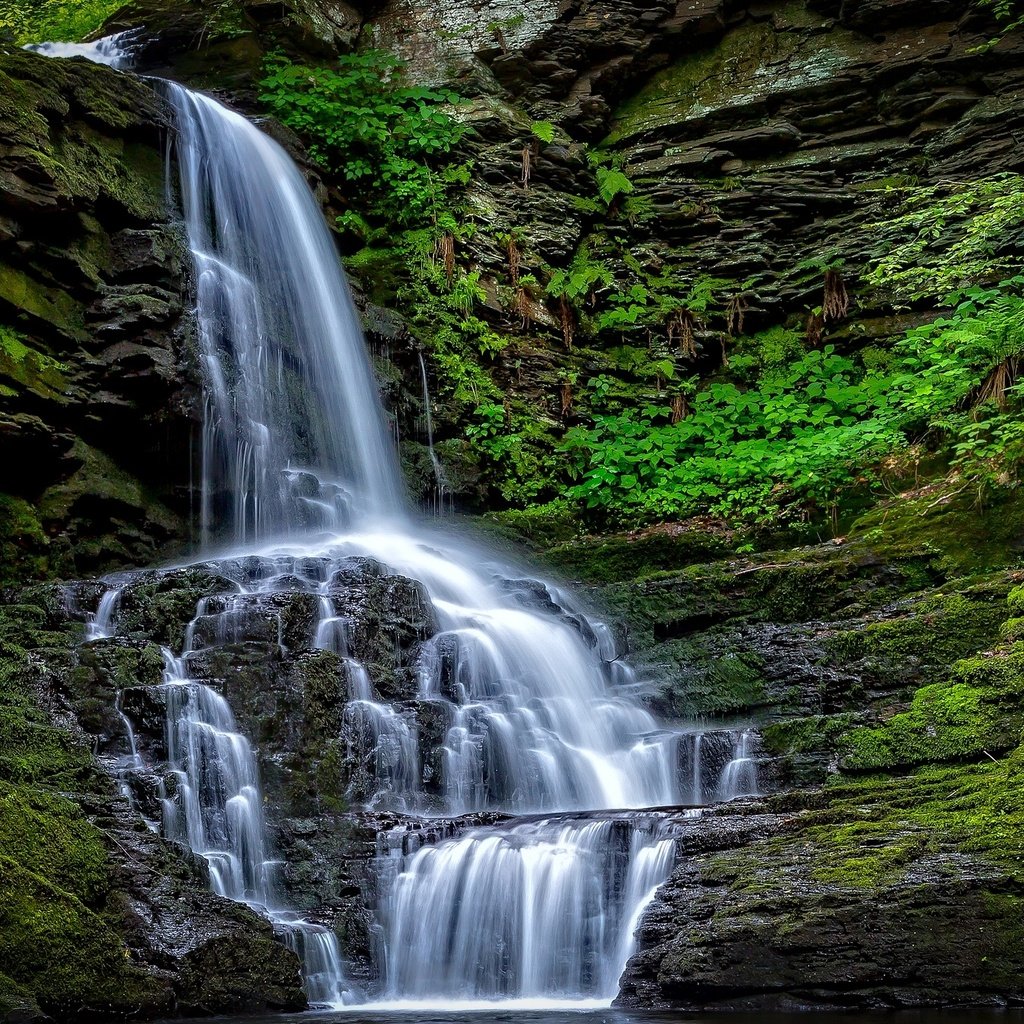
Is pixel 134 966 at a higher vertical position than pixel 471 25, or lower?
lower

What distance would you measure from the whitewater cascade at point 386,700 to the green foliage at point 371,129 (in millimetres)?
1444

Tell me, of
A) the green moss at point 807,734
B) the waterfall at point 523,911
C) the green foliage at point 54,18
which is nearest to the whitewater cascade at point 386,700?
the waterfall at point 523,911

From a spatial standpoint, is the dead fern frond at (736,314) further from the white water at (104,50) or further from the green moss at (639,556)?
the white water at (104,50)

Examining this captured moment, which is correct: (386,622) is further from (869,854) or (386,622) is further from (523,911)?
(869,854)

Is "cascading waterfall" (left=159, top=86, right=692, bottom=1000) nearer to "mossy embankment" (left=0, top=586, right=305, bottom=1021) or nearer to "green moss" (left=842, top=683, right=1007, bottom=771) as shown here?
"mossy embankment" (left=0, top=586, right=305, bottom=1021)

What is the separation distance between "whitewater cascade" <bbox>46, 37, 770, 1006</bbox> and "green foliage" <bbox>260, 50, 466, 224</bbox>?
144cm

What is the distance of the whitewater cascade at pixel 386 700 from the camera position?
21.3ft

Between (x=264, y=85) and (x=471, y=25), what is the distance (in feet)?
15.1

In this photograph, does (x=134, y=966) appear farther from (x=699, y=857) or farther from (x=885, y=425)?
(x=885, y=425)

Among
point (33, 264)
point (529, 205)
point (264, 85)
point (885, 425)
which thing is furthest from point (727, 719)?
point (264, 85)

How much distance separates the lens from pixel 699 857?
6344mm

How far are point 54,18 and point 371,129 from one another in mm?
8254

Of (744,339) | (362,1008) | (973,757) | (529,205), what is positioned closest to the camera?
(362,1008)

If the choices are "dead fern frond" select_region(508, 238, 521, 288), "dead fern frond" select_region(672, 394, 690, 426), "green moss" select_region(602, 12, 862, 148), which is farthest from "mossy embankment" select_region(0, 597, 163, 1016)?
"green moss" select_region(602, 12, 862, 148)
